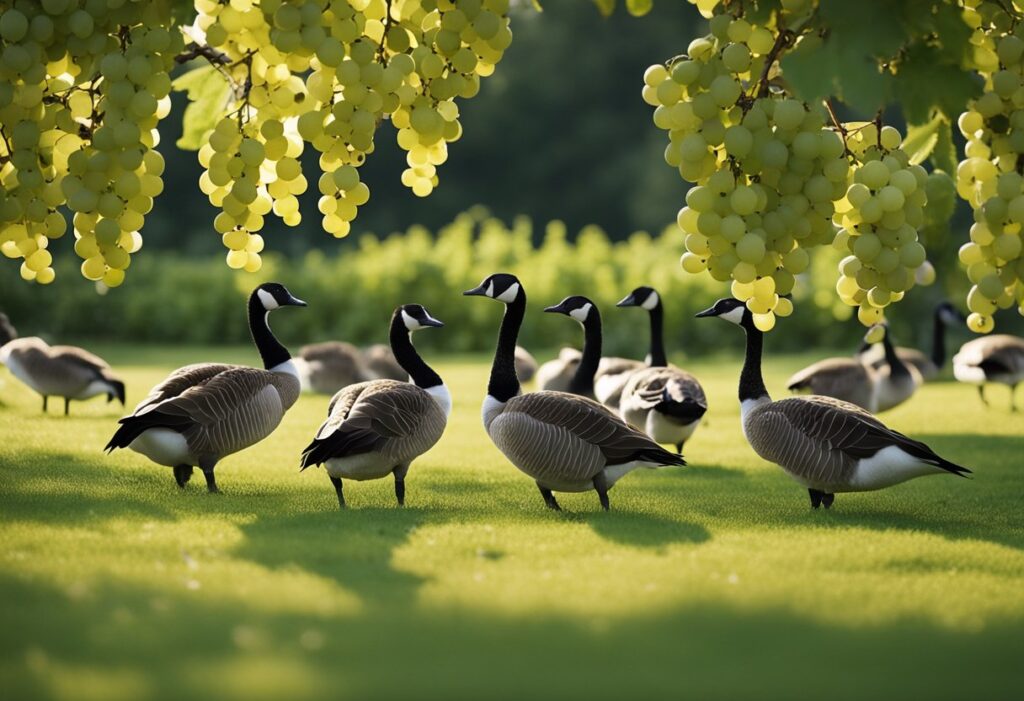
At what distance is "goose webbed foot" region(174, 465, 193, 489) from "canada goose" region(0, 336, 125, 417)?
3407mm

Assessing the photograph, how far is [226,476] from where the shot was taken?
25.5 ft

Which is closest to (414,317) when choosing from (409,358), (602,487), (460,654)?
(409,358)

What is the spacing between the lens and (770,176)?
4020 millimetres

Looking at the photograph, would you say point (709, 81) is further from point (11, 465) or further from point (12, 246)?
point (11, 465)

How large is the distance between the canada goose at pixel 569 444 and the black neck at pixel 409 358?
737 mm

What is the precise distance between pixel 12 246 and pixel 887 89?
3257 mm

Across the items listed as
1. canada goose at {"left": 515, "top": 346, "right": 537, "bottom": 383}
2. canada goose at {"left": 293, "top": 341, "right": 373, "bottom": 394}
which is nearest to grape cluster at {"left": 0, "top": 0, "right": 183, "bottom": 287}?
canada goose at {"left": 293, "top": 341, "right": 373, "bottom": 394}

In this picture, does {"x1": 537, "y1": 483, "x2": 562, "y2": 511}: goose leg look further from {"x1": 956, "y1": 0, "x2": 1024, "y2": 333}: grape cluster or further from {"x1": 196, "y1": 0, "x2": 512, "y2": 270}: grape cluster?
{"x1": 956, "y1": 0, "x2": 1024, "y2": 333}: grape cluster

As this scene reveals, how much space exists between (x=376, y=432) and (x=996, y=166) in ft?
11.3

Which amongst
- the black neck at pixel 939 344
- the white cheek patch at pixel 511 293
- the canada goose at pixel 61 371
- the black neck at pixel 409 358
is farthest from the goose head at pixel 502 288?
the black neck at pixel 939 344

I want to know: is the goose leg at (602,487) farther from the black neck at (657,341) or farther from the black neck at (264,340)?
the black neck at (657,341)

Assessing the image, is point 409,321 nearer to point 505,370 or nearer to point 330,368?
point 505,370

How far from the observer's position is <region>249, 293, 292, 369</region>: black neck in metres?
7.95

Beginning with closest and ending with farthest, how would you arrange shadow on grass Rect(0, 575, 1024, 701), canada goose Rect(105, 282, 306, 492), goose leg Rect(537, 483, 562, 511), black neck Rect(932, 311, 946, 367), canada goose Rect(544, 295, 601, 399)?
1. shadow on grass Rect(0, 575, 1024, 701)
2. canada goose Rect(105, 282, 306, 492)
3. goose leg Rect(537, 483, 562, 511)
4. canada goose Rect(544, 295, 601, 399)
5. black neck Rect(932, 311, 946, 367)
